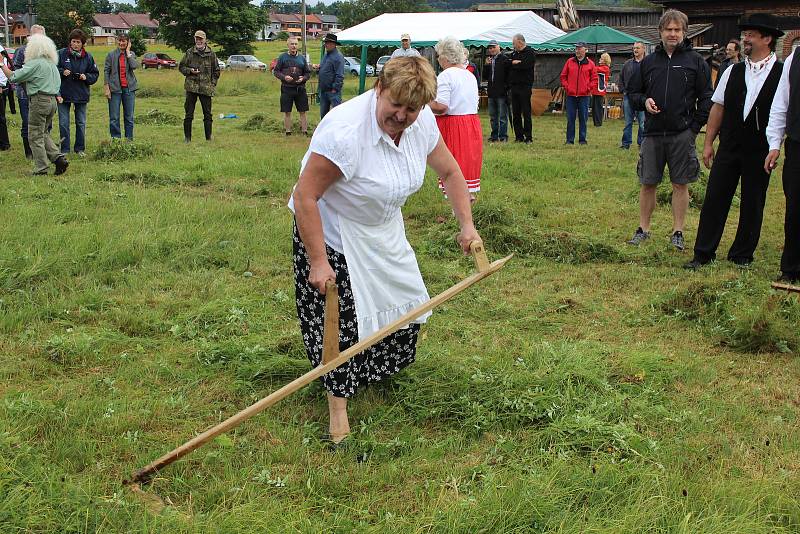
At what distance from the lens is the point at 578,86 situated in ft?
45.6

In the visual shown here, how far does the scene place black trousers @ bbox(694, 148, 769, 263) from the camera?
6348 millimetres

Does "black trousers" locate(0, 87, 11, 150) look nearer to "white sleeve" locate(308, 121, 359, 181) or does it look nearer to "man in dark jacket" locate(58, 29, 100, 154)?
"man in dark jacket" locate(58, 29, 100, 154)

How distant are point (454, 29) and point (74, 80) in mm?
Answer: 12529

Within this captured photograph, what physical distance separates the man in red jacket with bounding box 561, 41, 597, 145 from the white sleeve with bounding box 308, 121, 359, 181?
37.1 ft

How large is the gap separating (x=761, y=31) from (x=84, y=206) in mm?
6056

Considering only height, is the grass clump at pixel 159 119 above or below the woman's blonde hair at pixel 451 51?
below

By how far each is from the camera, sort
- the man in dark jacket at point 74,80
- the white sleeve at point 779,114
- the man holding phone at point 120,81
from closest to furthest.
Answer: the white sleeve at point 779,114, the man in dark jacket at point 74,80, the man holding phone at point 120,81

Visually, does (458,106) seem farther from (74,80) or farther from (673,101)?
(74,80)

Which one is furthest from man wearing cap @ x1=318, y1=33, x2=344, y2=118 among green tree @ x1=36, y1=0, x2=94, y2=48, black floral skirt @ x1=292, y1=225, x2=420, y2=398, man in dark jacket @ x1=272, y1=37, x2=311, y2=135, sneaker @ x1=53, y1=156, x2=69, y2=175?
green tree @ x1=36, y1=0, x2=94, y2=48

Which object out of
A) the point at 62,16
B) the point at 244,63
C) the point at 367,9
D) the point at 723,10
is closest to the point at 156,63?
the point at 244,63

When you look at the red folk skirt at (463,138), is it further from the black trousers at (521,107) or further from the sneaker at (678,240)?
the black trousers at (521,107)

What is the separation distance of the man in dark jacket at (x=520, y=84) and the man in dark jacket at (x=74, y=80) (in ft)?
23.5

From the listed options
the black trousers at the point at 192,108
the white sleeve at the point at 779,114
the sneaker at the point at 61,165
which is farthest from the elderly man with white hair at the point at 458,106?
the black trousers at the point at 192,108

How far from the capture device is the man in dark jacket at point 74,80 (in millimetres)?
11266
